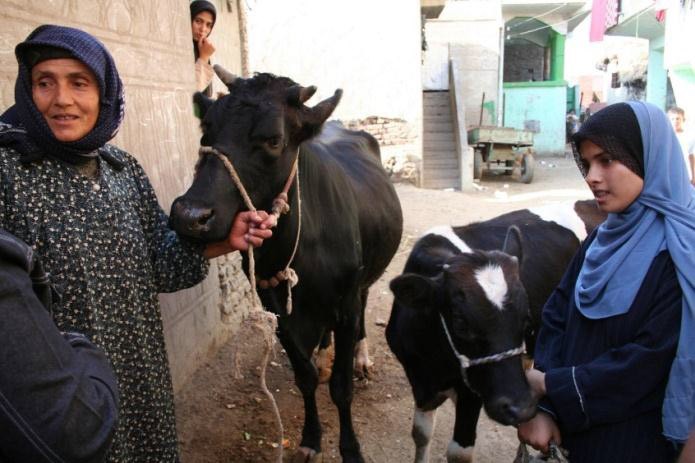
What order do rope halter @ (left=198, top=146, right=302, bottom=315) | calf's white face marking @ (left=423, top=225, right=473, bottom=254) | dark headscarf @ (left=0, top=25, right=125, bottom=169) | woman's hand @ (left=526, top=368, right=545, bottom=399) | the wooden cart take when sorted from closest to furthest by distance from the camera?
dark headscarf @ (left=0, top=25, right=125, bottom=169) → woman's hand @ (left=526, top=368, right=545, bottom=399) → rope halter @ (left=198, top=146, right=302, bottom=315) → calf's white face marking @ (left=423, top=225, right=473, bottom=254) → the wooden cart

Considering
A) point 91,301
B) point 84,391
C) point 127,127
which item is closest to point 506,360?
point 91,301

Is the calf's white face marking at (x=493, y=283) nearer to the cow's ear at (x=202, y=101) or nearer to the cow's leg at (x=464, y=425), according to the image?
the cow's leg at (x=464, y=425)

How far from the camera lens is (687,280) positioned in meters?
1.64

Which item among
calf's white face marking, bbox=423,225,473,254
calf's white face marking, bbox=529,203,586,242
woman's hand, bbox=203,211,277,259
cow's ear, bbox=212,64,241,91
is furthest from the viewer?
calf's white face marking, bbox=529,203,586,242

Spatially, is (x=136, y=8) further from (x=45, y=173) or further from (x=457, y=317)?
(x=457, y=317)

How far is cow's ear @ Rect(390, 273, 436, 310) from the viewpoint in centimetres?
249

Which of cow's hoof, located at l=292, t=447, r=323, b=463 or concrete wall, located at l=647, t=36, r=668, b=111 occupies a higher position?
concrete wall, located at l=647, t=36, r=668, b=111

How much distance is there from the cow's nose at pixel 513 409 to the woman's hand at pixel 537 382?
6 centimetres

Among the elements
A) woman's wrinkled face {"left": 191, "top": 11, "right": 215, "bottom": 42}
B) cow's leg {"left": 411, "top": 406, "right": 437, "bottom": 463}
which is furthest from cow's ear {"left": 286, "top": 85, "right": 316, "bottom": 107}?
woman's wrinkled face {"left": 191, "top": 11, "right": 215, "bottom": 42}

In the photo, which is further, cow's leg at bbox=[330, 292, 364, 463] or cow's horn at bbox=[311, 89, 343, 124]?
cow's leg at bbox=[330, 292, 364, 463]

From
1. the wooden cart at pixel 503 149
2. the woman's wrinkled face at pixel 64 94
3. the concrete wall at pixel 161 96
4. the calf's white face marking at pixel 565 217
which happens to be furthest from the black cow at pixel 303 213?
the wooden cart at pixel 503 149

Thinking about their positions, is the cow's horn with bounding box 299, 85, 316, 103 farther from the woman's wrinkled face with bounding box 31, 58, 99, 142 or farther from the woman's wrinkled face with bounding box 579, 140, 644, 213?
the woman's wrinkled face with bounding box 579, 140, 644, 213

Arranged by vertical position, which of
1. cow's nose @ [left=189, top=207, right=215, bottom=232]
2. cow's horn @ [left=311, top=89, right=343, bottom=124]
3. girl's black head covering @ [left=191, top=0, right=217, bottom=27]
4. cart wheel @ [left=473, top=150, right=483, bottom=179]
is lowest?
cart wheel @ [left=473, top=150, right=483, bottom=179]

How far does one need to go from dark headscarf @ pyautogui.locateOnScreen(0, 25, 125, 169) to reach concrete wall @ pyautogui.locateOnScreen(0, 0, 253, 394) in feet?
2.87
